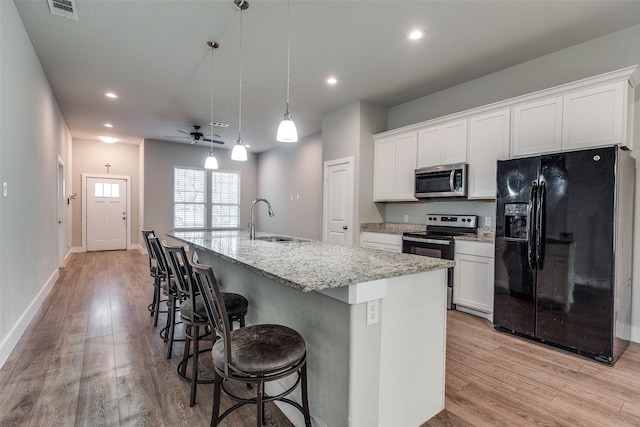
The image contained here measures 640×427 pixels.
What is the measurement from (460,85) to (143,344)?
4.59 meters

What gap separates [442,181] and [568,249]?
1.57 metres

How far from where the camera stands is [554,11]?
103 inches

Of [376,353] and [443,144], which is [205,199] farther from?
[376,353]

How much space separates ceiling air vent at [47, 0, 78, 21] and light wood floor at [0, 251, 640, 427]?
9.38 feet

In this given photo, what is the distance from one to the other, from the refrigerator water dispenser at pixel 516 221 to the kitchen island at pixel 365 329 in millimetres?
1543

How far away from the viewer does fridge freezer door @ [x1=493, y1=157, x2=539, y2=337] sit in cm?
285

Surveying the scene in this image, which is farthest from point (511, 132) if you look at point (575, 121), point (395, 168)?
point (395, 168)

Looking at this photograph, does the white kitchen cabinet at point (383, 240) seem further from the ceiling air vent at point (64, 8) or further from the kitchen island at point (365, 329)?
the ceiling air vent at point (64, 8)

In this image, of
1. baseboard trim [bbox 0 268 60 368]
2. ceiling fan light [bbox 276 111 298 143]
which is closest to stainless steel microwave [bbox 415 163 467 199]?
ceiling fan light [bbox 276 111 298 143]

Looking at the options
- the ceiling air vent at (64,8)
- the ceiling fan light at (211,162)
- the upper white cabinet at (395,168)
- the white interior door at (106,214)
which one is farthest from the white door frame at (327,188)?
the white interior door at (106,214)

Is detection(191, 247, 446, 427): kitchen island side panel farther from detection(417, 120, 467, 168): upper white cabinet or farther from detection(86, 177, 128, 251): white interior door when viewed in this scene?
detection(86, 177, 128, 251): white interior door

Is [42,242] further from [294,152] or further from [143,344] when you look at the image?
[294,152]

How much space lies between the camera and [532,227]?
2.79 m

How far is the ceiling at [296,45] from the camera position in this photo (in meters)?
2.64
